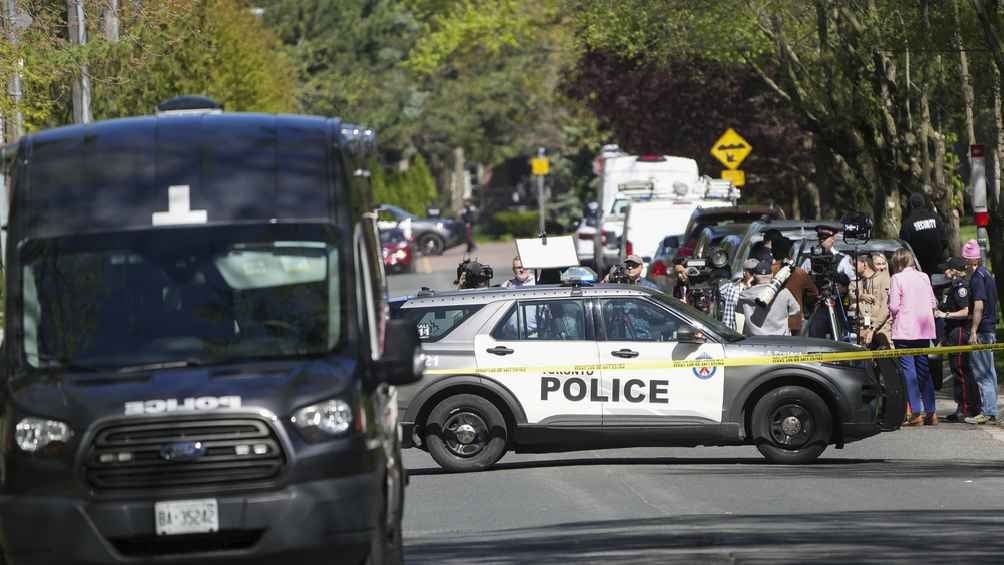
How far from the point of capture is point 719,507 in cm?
1286

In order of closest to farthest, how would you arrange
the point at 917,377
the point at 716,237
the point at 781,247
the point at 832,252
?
the point at 917,377
the point at 832,252
the point at 781,247
the point at 716,237

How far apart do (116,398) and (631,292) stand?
7.54m

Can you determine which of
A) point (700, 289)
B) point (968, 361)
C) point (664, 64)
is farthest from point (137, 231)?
point (664, 64)

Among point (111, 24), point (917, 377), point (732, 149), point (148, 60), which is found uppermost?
point (111, 24)

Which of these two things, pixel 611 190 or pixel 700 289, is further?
pixel 611 190

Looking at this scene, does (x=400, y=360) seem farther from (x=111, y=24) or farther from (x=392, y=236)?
(x=392, y=236)

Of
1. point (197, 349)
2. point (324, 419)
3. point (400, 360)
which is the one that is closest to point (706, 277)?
point (400, 360)

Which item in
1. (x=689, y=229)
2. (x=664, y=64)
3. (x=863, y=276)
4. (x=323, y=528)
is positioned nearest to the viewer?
(x=323, y=528)

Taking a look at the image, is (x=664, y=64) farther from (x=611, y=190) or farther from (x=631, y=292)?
(x=631, y=292)

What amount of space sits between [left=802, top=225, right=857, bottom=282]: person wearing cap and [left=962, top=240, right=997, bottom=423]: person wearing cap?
1650 millimetres

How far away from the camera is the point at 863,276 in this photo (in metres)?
19.8

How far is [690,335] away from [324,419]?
23.2 ft

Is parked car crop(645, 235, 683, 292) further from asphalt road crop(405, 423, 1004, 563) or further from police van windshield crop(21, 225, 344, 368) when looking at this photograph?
police van windshield crop(21, 225, 344, 368)

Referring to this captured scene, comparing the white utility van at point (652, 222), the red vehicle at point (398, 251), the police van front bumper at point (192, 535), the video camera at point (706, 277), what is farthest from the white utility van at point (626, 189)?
the police van front bumper at point (192, 535)
